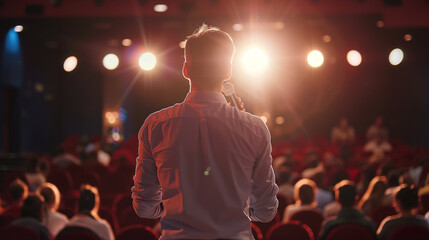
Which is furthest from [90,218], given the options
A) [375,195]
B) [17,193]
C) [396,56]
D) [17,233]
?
[396,56]

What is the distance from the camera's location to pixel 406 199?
384cm

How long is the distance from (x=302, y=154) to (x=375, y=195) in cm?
881

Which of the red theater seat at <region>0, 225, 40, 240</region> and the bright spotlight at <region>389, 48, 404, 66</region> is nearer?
the red theater seat at <region>0, 225, 40, 240</region>

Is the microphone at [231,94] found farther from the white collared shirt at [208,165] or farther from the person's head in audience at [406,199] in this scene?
the person's head in audience at [406,199]

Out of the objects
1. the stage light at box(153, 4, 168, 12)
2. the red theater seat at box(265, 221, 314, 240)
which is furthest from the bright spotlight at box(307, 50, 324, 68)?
the red theater seat at box(265, 221, 314, 240)

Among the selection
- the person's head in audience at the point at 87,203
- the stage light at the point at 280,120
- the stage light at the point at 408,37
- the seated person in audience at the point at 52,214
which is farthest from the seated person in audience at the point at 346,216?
the stage light at the point at 280,120

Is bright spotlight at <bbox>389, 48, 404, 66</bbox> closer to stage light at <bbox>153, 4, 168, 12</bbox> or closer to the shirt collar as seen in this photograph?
stage light at <bbox>153, 4, 168, 12</bbox>

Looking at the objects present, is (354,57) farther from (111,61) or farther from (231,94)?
(231,94)

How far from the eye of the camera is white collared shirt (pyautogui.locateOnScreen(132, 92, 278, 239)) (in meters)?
1.51

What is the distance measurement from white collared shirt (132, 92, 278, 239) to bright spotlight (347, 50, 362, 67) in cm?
1187

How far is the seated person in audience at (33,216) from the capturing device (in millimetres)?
3861

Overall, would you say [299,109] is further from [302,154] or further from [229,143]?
[229,143]

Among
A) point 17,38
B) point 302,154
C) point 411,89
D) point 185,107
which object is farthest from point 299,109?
point 185,107

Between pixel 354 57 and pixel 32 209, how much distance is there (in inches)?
419
